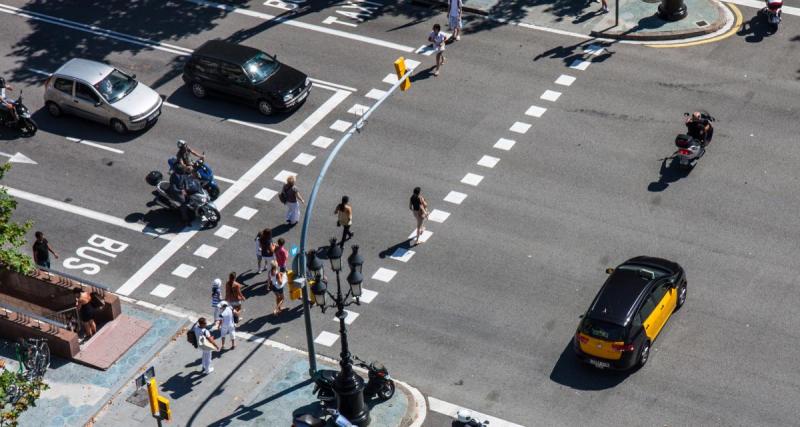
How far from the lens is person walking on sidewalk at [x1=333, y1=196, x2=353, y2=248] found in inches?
1188

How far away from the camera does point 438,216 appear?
3145 centimetres

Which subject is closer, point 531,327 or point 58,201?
point 531,327

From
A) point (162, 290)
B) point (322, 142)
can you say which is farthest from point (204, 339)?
point (322, 142)

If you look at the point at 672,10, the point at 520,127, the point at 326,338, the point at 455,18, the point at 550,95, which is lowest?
the point at 326,338

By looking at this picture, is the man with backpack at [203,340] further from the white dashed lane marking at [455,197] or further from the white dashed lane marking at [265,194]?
the white dashed lane marking at [455,197]

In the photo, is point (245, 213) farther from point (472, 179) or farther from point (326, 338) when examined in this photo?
point (472, 179)

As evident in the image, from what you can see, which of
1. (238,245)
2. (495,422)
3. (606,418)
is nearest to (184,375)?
(238,245)

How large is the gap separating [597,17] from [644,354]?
16.8 meters

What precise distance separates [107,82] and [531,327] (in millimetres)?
15538

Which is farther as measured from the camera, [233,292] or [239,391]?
[233,292]

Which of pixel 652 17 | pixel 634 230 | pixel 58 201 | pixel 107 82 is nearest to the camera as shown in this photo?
pixel 634 230

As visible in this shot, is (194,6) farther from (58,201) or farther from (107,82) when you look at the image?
(58,201)

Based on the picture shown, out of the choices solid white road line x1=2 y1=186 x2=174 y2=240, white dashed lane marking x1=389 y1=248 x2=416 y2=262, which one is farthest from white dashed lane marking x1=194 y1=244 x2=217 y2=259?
white dashed lane marking x1=389 y1=248 x2=416 y2=262

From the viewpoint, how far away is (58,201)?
3269cm
